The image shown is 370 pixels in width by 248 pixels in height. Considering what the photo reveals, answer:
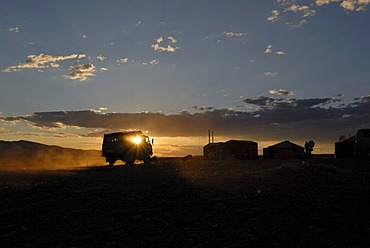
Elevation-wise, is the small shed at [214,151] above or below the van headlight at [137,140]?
below

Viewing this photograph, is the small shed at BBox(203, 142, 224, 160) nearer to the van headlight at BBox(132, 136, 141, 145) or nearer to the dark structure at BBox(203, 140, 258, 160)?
the dark structure at BBox(203, 140, 258, 160)

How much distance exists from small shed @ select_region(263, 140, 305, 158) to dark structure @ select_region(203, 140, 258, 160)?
341 cm

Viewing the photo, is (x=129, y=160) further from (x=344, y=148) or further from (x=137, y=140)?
(x=344, y=148)

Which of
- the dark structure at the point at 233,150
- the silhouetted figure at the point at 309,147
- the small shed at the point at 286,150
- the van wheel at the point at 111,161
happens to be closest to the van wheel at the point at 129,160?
the van wheel at the point at 111,161

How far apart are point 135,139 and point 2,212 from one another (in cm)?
2761

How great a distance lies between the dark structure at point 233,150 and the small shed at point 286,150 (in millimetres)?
3408

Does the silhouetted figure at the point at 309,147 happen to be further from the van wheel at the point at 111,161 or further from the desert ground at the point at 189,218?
the desert ground at the point at 189,218

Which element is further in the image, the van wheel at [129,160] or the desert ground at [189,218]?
the van wheel at [129,160]

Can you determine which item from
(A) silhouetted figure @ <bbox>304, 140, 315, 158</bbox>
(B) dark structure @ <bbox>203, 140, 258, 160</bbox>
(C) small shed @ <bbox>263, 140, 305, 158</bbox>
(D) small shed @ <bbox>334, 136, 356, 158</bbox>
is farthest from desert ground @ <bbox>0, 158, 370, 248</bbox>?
(C) small shed @ <bbox>263, 140, 305, 158</bbox>

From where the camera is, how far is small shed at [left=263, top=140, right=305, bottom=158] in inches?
2338

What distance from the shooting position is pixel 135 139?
35.8m

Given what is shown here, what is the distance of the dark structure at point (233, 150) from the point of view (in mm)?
59688

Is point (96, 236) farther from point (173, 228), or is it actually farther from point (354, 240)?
point (354, 240)

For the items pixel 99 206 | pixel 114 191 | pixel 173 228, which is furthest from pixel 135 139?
pixel 173 228
